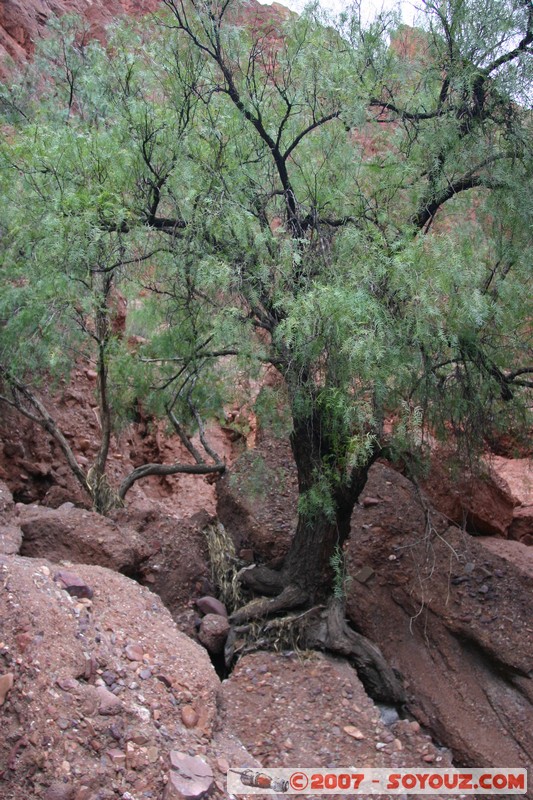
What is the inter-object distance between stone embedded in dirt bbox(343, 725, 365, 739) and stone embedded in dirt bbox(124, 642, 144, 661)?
1.63m

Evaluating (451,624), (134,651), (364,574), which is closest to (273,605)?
(364,574)

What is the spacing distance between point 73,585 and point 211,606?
210 centimetres

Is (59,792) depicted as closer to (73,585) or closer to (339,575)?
(73,585)

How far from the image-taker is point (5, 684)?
4.40 m

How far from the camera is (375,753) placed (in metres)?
5.72

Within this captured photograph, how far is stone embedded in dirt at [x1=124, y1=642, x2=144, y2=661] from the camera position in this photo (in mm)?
5277

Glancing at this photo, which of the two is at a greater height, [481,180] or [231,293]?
[481,180]

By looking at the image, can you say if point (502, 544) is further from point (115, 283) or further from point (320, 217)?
point (115, 283)

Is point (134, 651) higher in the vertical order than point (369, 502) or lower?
lower

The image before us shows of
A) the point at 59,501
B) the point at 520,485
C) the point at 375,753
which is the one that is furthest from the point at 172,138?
the point at 520,485

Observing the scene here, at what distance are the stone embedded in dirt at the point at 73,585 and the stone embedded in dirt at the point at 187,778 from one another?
1.49 meters

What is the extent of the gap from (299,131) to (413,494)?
3.94m

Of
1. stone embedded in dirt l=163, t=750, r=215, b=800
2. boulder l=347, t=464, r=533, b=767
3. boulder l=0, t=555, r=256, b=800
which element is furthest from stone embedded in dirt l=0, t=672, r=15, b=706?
boulder l=347, t=464, r=533, b=767

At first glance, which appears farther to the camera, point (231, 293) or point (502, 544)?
point (502, 544)
